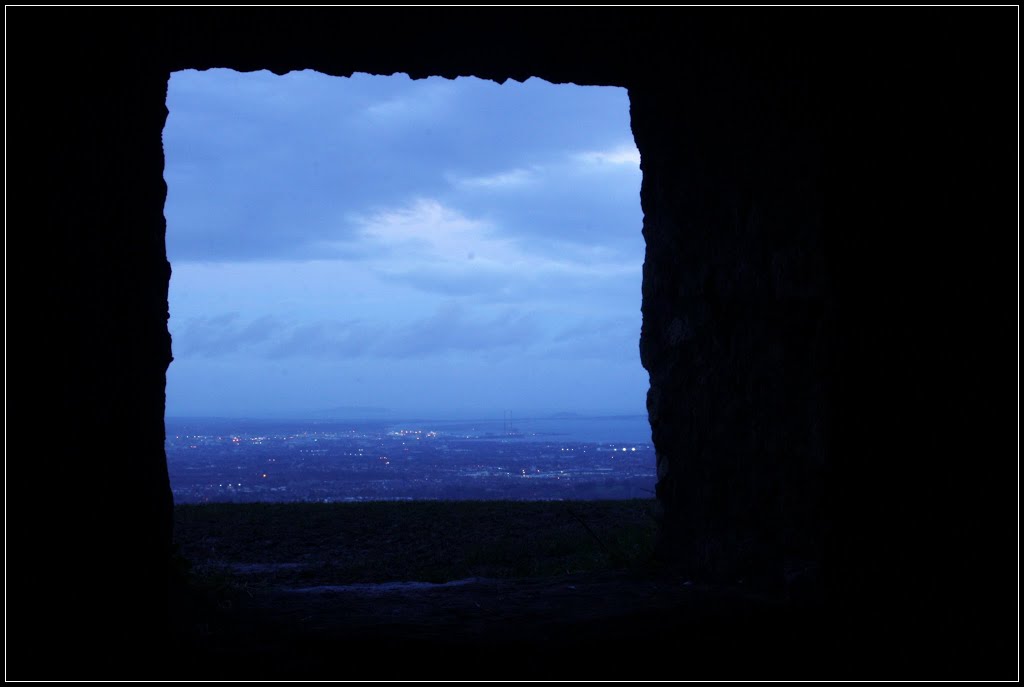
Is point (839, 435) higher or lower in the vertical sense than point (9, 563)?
higher

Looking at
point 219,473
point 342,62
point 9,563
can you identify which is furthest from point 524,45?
point 219,473

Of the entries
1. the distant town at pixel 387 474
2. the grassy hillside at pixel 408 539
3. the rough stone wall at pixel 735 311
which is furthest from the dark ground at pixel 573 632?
the distant town at pixel 387 474

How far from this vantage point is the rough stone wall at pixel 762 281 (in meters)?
2.41

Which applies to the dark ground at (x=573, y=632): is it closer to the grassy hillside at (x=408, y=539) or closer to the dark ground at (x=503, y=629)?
the dark ground at (x=503, y=629)

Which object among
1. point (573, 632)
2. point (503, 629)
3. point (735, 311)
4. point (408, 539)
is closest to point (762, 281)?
point (735, 311)

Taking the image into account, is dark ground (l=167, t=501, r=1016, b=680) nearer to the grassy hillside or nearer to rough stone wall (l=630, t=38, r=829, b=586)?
rough stone wall (l=630, t=38, r=829, b=586)

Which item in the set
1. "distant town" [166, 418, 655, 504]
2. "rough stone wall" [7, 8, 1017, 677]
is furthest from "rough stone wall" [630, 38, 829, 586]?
"distant town" [166, 418, 655, 504]

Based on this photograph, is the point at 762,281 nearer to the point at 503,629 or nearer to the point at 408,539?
the point at 503,629

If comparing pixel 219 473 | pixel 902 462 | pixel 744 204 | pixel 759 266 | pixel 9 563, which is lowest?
pixel 219 473

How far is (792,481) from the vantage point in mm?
3059

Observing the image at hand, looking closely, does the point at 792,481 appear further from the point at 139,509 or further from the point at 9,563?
the point at 9,563

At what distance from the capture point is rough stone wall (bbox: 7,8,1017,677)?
2414 mm

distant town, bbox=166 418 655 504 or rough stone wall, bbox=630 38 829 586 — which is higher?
rough stone wall, bbox=630 38 829 586

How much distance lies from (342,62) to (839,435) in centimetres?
252
